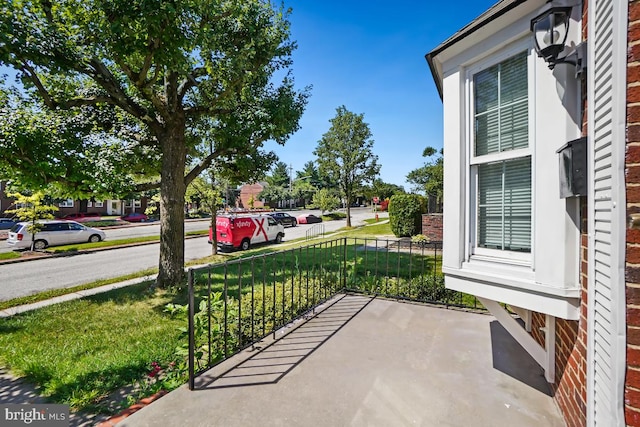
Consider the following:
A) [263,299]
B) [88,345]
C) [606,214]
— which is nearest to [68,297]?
[88,345]

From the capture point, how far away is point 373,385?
2.64 meters

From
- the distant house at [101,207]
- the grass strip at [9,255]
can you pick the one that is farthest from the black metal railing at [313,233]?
the distant house at [101,207]

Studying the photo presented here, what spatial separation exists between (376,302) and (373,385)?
228 centimetres

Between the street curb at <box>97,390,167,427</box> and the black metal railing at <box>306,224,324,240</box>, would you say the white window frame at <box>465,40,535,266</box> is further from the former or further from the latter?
the black metal railing at <box>306,224,324,240</box>

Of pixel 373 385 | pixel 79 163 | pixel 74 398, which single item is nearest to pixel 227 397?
pixel 373 385

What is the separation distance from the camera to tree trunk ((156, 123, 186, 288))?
738 centimetres

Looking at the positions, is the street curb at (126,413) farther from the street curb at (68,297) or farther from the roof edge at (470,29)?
the street curb at (68,297)

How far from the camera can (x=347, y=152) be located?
22.4m

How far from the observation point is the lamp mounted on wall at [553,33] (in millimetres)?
1965

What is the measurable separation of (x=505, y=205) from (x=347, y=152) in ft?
66.8

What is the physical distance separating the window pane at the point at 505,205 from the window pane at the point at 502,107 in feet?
0.60

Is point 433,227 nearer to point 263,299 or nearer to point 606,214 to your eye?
point 263,299

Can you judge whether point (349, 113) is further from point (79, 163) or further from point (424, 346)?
point (424, 346)

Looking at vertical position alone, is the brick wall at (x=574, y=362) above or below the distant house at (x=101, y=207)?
below
